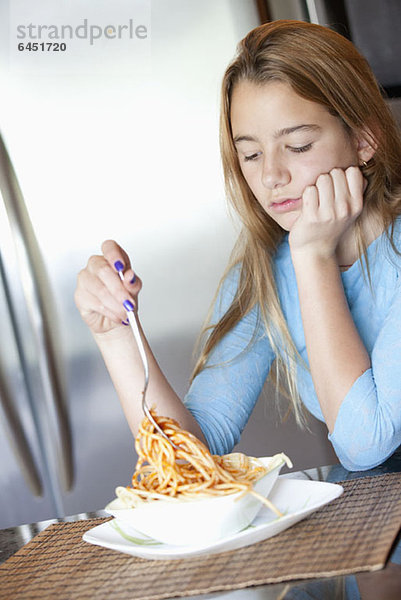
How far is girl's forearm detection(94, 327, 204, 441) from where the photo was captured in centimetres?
116

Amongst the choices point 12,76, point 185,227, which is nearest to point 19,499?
point 185,227

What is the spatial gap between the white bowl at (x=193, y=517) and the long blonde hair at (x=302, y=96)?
0.68 metres

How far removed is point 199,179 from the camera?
257cm

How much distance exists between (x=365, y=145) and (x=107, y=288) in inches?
23.6

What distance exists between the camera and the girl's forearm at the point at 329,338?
44.3 inches

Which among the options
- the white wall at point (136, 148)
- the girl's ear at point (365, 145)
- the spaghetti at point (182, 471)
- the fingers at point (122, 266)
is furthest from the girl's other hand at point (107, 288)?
the white wall at point (136, 148)

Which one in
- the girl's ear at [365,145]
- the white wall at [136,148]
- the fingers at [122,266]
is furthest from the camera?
the white wall at [136,148]

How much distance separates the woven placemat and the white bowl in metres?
0.03

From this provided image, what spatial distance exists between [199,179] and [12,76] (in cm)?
71

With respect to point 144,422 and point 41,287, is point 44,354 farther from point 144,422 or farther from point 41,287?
point 144,422

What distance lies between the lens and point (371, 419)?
111cm

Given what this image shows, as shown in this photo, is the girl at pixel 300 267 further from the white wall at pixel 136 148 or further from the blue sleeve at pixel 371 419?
the white wall at pixel 136 148

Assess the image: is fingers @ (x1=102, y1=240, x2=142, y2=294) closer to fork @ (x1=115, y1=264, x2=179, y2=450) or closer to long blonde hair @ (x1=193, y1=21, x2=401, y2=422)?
fork @ (x1=115, y1=264, x2=179, y2=450)

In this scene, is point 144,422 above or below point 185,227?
below
